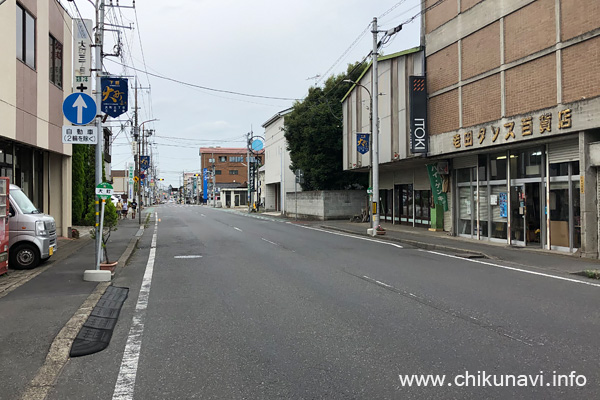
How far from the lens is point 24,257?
408 inches

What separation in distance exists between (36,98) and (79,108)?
672 cm

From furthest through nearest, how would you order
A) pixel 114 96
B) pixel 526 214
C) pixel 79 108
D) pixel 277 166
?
pixel 277 166 → pixel 526 214 → pixel 114 96 → pixel 79 108

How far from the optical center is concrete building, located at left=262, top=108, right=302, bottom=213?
4700cm

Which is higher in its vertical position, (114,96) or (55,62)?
(55,62)

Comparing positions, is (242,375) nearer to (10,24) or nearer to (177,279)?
(177,279)

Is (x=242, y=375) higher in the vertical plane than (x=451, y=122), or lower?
lower

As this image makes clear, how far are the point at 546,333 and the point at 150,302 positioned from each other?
578 centimetres

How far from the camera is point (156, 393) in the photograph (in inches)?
153

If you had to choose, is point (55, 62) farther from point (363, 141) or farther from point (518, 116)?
point (518, 116)

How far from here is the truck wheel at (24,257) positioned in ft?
33.8

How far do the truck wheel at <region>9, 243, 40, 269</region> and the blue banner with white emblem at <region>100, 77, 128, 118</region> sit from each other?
12.1 ft

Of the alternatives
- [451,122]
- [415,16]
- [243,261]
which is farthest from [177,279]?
[415,16]

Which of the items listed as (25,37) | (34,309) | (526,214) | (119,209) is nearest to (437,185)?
(526,214)

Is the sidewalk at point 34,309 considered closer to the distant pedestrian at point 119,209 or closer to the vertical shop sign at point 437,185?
the vertical shop sign at point 437,185
